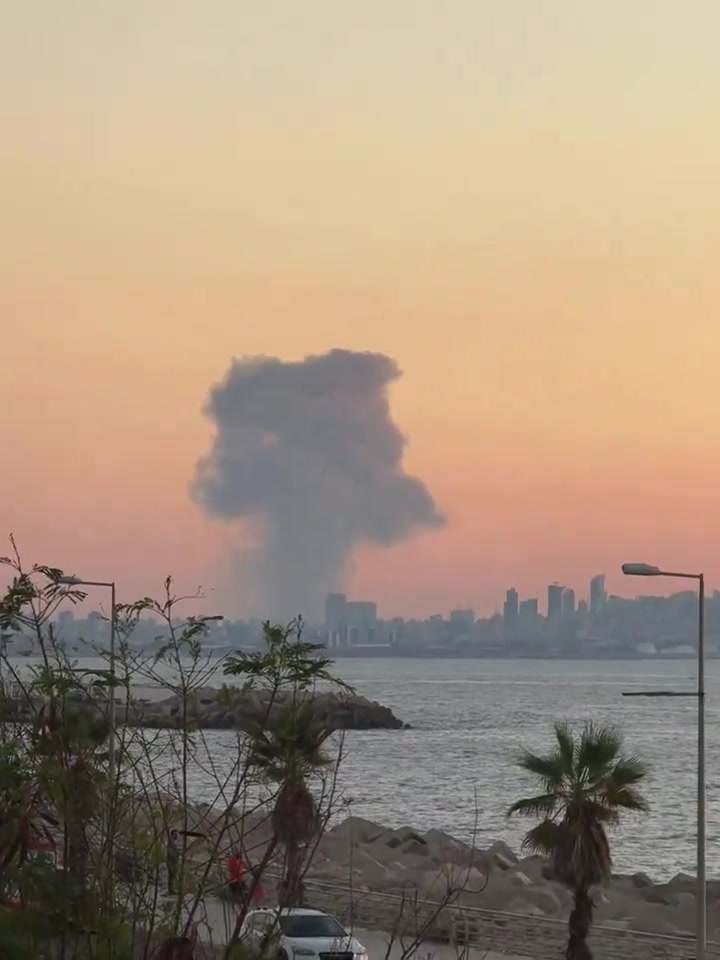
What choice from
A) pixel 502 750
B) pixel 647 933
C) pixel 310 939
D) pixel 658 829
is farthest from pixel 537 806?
pixel 502 750

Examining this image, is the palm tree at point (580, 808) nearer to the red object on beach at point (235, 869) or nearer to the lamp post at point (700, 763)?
the lamp post at point (700, 763)

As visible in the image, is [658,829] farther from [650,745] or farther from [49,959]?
[49,959]

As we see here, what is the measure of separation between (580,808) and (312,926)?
520cm

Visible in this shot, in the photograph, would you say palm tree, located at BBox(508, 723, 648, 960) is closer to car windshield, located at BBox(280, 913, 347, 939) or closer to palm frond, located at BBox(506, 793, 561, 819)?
palm frond, located at BBox(506, 793, 561, 819)

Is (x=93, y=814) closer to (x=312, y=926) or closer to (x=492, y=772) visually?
(x=312, y=926)

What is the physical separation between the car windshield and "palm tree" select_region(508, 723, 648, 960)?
12.4ft

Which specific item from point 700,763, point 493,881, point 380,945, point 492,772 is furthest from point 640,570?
point 492,772

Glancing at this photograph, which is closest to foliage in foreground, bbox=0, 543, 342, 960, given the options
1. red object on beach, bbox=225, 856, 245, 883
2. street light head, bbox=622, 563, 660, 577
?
red object on beach, bbox=225, 856, 245, 883

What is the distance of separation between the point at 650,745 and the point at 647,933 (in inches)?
3659

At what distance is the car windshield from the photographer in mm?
27862

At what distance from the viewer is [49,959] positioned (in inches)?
391

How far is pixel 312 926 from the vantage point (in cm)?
2822

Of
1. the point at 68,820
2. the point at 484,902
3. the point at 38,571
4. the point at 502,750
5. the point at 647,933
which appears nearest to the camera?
the point at 68,820

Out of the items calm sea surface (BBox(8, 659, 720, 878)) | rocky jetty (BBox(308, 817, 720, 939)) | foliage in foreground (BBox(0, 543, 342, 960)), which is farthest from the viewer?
calm sea surface (BBox(8, 659, 720, 878))
